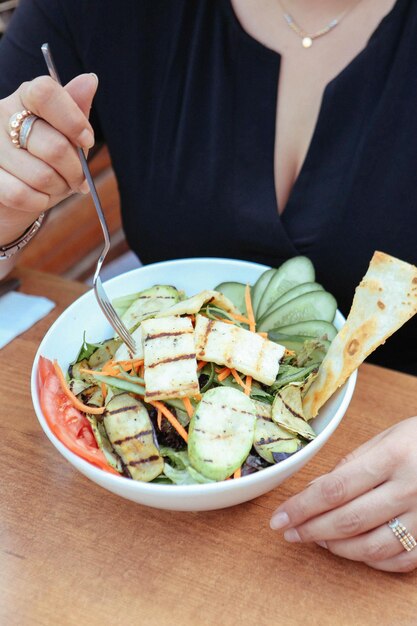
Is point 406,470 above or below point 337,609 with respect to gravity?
above

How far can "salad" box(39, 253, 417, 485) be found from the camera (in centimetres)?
76

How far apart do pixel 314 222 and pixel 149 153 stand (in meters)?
0.41

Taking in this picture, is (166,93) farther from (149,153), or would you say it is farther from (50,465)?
(50,465)

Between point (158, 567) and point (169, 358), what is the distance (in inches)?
10.6

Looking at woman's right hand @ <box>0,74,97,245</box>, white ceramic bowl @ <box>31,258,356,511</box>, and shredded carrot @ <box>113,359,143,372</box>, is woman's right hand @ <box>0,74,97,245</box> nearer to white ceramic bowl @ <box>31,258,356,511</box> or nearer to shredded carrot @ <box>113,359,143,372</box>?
white ceramic bowl @ <box>31,258,356,511</box>

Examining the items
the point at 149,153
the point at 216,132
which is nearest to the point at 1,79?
the point at 149,153

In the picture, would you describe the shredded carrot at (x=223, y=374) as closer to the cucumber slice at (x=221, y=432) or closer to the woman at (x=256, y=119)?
the cucumber slice at (x=221, y=432)

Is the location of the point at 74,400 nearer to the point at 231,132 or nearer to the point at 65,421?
the point at 65,421

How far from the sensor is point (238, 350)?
33.6 inches

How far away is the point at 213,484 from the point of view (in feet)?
2.28

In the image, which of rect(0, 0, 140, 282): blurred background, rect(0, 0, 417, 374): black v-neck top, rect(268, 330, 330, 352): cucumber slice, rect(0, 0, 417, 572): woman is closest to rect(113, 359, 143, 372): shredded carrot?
rect(268, 330, 330, 352): cucumber slice

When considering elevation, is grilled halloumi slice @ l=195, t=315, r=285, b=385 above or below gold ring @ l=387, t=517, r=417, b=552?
above

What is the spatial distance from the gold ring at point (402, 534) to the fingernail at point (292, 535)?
0.12 metres

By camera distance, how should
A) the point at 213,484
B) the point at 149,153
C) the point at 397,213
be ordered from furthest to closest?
the point at 149,153, the point at 397,213, the point at 213,484
